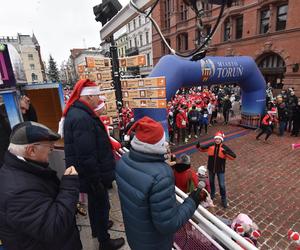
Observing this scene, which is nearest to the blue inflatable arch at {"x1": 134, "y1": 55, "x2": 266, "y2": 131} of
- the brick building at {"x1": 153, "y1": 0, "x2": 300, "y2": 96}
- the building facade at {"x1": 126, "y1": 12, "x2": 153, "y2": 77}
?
the brick building at {"x1": 153, "y1": 0, "x2": 300, "y2": 96}

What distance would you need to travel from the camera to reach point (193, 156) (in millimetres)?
7965

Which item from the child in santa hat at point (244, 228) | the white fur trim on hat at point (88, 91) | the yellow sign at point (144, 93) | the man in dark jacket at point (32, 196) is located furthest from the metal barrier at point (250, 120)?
the man in dark jacket at point (32, 196)

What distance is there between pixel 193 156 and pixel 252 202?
3.22 meters

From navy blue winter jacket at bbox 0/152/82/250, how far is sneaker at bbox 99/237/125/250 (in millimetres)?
987

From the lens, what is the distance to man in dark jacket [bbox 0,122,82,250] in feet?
4.01

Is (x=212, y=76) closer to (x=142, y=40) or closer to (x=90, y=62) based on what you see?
(x=90, y=62)

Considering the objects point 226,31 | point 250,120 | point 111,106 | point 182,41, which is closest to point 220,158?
point 111,106

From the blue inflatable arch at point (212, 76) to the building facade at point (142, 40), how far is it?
2314 cm

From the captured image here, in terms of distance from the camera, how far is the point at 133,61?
630 centimetres

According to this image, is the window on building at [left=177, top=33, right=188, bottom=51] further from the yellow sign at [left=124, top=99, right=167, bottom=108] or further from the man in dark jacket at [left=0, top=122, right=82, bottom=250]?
the man in dark jacket at [left=0, top=122, right=82, bottom=250]

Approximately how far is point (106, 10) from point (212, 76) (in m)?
6.78

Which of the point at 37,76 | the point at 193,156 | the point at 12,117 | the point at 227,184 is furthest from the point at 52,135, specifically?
the point at 37,76

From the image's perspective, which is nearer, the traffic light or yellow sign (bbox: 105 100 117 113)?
the traffic light

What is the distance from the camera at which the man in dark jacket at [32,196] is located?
1.22 metres
